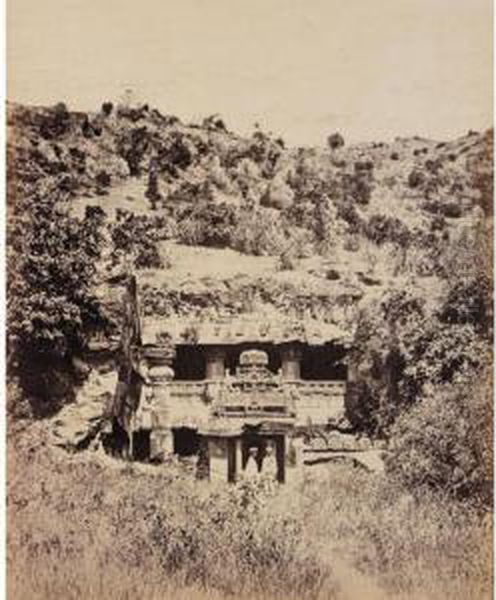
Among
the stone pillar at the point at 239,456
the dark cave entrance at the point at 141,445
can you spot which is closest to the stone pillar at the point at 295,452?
the stone pillar at the point at 239,456

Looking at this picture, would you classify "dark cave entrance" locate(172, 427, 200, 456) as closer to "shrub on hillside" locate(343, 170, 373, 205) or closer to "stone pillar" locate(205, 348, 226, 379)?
"stone pillar" locate(205, 348, 226, 379)

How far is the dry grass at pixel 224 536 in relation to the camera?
11.8 feet

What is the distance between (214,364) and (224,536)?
46 cm

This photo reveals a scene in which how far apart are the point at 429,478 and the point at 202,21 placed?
1393mm

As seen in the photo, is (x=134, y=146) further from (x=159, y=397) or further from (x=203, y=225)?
(x=159, y=397)

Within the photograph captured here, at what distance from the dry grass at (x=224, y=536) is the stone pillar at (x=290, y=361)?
0.91 feet

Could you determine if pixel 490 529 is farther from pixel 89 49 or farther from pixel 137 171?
pixel 89 49

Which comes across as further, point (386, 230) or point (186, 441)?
point (386, 230)

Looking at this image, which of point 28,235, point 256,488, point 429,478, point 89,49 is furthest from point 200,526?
point 89,49

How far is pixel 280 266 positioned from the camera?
3.75 meters

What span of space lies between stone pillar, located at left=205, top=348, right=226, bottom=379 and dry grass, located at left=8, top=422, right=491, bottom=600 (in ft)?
0.89

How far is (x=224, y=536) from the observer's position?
3.68 metres

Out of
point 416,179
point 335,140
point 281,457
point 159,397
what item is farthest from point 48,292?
point 416,179

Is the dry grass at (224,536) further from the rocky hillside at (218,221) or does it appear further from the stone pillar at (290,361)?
the rocky hillside at (218,221)
